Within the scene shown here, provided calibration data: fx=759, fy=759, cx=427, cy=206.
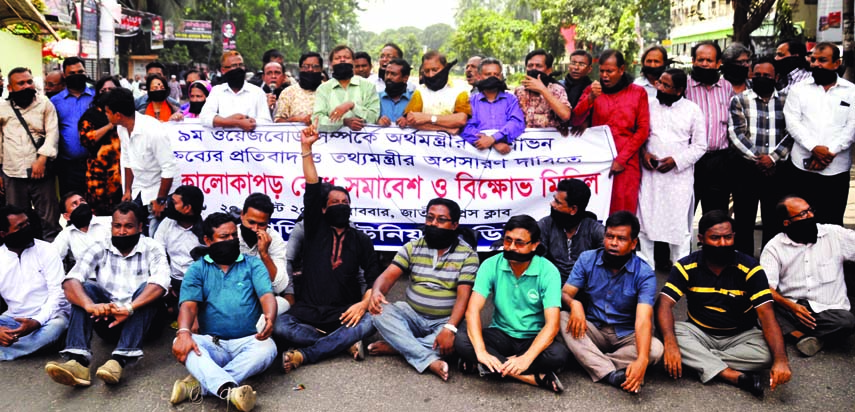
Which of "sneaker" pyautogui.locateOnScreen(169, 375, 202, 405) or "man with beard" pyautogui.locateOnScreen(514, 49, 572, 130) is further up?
"man with beard" pyautogui.locateOnScreen(514, 49, 572, 130)

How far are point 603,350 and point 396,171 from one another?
8.85ft

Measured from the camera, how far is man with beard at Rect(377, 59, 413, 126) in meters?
6.80

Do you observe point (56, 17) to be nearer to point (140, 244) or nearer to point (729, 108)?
point (140, 244)

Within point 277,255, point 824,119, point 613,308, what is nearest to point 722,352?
point 613,308

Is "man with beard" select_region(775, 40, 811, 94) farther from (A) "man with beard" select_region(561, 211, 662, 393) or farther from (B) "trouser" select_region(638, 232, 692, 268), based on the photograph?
(A) "man with beard" select_region(561, 211, 662, 393)

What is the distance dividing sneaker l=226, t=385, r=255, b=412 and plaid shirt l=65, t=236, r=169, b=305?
4.19 feet

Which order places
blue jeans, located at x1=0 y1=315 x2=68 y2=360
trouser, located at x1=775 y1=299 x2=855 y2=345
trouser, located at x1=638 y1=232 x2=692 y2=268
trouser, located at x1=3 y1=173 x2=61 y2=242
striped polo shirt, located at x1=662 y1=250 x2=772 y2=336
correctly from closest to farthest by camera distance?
1. striped polo shirt, located at x1=662 y1=250 x2=772 y2=336
2. trouser, located at x1=775 y1=299 x2=855 y2=345
3. blue jeans, located at x1=0 y1=315 x2=68 y2=360
4. trouser, located at x1=638 y1=232 x2=692 y2=268
5. trouser, located at x1=3 y1=173 x2=61 y2=242

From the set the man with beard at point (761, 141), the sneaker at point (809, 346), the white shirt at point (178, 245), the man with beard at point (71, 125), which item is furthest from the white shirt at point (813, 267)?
the man with beard at point (71, 125)

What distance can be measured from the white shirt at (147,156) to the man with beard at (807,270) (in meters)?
4.57

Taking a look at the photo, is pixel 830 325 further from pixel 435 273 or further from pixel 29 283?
pixel 29 283

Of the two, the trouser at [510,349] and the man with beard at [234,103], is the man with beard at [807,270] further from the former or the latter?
the man with beard at [234,103]

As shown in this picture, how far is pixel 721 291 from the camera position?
15.2ft

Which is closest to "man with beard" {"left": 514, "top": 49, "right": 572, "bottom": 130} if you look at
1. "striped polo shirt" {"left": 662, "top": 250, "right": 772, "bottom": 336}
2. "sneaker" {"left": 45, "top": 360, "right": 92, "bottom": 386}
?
"striped polo shirt" {"left": 662, "top": 250, "right": 772, "bottom": 336}

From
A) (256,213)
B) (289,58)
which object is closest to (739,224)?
(256,213)
